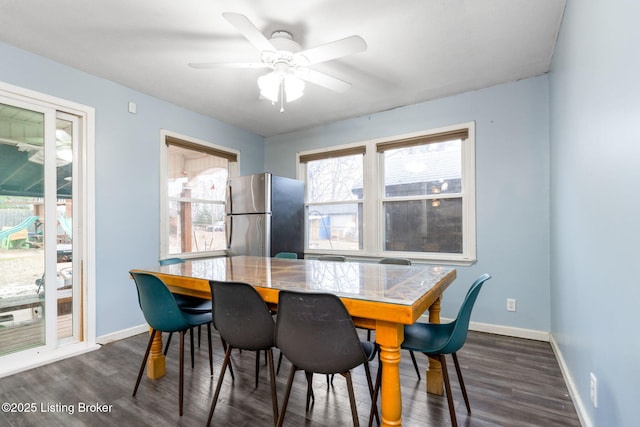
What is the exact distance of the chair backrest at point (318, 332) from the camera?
1268 millimetres

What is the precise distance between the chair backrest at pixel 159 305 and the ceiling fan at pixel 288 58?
146cm

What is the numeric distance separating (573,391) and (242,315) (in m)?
2.09

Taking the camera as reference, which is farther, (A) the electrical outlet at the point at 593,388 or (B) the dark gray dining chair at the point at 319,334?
(A) the electrical outlet at the point at 593,388

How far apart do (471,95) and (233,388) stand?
140 inches

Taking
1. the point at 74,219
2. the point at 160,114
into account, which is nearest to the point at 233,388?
the point at 74,219

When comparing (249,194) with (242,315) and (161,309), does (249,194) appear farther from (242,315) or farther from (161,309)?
(242,315)

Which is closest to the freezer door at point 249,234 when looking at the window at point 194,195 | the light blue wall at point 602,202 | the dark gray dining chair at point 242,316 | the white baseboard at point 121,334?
the window at point 194,195

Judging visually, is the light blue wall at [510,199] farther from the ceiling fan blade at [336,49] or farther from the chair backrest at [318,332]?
the chair backrest at [318,332]

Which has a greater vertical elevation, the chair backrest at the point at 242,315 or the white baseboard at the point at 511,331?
the chair backrest at the point at 242,315

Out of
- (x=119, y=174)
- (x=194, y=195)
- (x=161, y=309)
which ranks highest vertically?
(x=119, y=174)

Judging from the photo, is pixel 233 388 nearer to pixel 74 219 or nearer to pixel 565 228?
pixel 74 219

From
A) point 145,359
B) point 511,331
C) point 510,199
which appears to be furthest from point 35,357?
point 510,199

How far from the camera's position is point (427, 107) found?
3566 millimetres

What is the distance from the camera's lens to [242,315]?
1.55 metres
